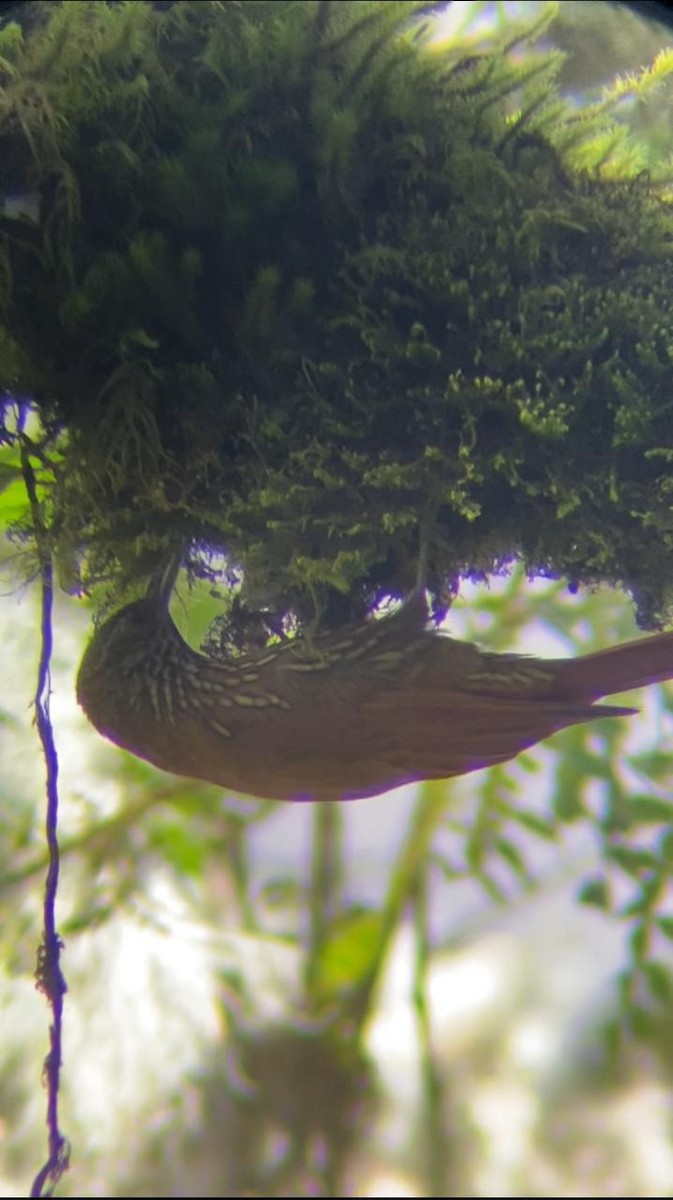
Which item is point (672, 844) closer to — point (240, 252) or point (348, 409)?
point (348, 409)

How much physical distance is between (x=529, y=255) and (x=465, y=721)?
0.38 metres

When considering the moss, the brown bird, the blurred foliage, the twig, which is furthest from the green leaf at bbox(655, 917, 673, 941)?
the twig

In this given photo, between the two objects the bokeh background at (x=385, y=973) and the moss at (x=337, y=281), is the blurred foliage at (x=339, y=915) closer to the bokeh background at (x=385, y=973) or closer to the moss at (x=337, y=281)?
the bokeh background at (x=385, y=973)

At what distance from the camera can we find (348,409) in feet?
2.67

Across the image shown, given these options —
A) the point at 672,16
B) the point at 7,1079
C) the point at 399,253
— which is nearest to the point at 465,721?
the point at 399,253

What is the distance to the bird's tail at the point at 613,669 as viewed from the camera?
79cm

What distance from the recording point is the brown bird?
0.80 metres

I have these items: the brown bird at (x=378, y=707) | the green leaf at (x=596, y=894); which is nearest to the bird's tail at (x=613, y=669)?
the brown bird at (x=378, y=707)

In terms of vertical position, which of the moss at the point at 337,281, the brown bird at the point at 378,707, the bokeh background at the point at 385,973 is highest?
the moss at the point at 337,281

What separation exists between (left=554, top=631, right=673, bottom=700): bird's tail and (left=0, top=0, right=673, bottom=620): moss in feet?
0.27

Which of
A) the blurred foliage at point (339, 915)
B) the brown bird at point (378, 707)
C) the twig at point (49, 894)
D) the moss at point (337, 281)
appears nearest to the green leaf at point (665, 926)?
the blurred foliage at point (339, 915)

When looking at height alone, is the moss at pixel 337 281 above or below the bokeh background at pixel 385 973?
above

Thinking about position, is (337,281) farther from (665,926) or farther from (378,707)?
(665,926)

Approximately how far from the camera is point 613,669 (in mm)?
794
